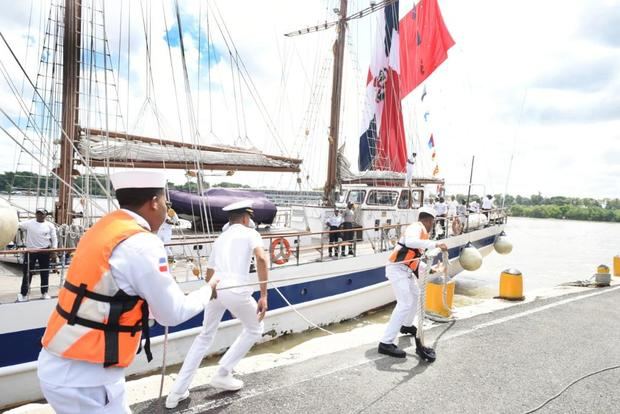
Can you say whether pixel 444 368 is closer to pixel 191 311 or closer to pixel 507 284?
pixel 191 311

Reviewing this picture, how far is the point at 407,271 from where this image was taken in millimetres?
4875

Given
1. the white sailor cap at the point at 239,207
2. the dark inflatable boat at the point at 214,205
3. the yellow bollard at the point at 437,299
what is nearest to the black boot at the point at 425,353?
the yellow bollard at the point at 437,299

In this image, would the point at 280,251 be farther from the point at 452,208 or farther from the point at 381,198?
the point at 452,208

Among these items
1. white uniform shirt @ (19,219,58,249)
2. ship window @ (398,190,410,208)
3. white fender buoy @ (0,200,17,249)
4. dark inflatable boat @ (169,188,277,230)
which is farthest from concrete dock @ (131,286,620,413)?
ship window @ (398,190,410,208)

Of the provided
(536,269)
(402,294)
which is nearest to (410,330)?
(402,294)

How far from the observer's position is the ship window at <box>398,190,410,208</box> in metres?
13.2

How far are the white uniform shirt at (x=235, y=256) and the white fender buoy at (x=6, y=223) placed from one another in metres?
2.23

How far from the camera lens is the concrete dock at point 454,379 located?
337cm

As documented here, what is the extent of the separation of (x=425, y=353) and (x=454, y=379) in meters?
0.48

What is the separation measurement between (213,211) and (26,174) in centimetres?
468

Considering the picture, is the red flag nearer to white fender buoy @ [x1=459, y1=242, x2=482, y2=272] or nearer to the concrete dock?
white fender buoy @ [x1=459, y1=242, x2=482, y2=272]

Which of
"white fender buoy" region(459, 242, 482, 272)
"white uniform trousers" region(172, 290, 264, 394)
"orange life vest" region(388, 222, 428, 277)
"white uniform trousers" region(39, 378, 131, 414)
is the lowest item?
"white fender buoy" region(459, 242, 482, 272)

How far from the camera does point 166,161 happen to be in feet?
31.2

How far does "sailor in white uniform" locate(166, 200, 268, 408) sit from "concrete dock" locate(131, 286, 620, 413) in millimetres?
270
